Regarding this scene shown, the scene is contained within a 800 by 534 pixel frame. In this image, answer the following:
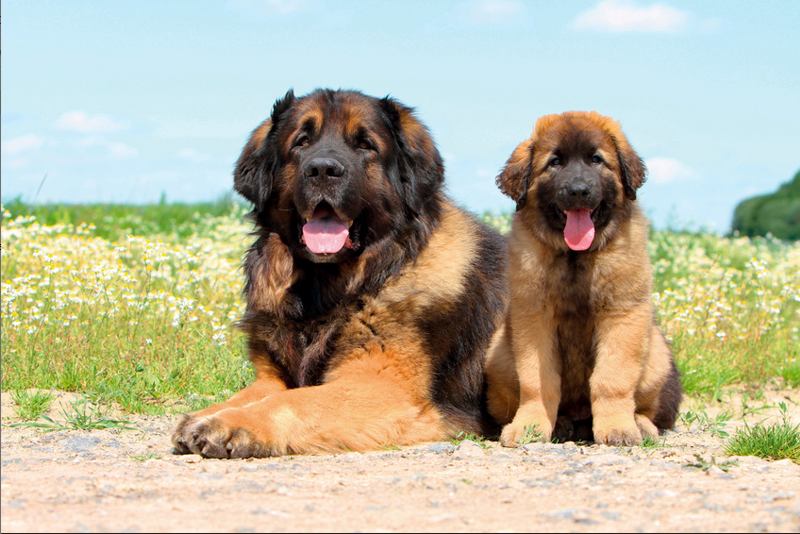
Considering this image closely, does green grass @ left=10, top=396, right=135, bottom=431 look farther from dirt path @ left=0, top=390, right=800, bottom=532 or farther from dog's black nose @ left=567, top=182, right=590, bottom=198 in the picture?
dog's black nose @ left=567, top=182, right=590, bottom=198

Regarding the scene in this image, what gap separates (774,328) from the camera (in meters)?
6.82

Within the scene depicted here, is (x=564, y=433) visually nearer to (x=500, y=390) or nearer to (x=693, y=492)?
(x=500, y=390)

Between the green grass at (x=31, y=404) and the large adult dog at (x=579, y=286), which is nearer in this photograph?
the large adult dog at (x=579, y=286)

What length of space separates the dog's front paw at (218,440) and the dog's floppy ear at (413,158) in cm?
149

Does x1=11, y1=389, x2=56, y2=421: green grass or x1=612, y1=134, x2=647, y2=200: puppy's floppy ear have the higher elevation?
x1=612, y1=134, x2=647, y2=200: puppy's floppy ear

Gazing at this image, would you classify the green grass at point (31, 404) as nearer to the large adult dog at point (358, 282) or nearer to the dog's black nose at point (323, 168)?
the large adult dog at point (358, 282)

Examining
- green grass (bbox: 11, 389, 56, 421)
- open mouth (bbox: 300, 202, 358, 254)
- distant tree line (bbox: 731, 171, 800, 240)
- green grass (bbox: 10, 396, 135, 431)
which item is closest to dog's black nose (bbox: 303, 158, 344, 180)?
open mouth (bbox: 300, 202, 358, 254)

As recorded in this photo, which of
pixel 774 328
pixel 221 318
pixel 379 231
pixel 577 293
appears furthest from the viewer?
pixel 774 328

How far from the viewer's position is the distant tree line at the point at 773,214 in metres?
25.5

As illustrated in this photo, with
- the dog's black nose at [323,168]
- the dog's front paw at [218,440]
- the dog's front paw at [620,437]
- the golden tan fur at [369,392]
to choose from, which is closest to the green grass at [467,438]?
the golden tan fur at [369,392]

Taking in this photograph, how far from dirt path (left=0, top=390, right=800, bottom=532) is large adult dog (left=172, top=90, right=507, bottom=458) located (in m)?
0.30

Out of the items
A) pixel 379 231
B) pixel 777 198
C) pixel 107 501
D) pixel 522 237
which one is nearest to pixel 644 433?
pixel 522 237

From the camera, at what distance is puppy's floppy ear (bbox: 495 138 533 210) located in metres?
4.06

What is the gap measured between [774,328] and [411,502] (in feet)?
17.5
